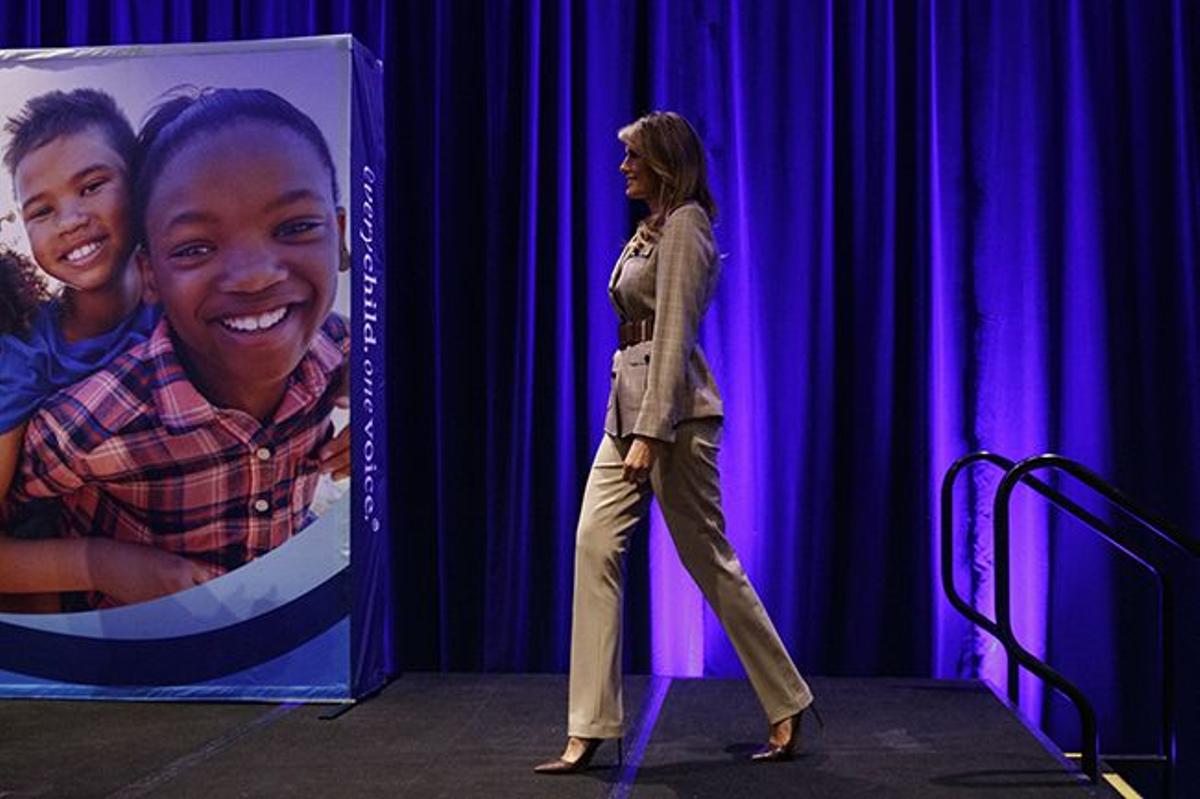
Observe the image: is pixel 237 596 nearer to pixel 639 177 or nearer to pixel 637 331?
pixel 637 331

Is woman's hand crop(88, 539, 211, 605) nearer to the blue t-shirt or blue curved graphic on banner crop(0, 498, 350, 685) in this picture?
blue curved graphic on banner crop(0, 498, 350, 685)

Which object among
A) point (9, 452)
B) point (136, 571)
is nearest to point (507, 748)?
point (136, 571)

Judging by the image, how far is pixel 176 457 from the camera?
497 centimetres

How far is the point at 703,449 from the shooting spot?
12.8 ft

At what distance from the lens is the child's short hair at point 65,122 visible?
5000mm

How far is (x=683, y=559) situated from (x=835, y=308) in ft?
7.07

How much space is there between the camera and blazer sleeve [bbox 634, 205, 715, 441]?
12.3ft

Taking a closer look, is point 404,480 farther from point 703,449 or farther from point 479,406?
point 703,449

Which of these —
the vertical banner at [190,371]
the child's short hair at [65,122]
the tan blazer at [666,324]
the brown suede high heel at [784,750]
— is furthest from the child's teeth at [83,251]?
the brown suede high heel at [784,750]

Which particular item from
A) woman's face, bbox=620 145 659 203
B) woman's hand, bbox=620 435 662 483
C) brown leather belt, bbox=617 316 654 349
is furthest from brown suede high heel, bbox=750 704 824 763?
woman's face, bbox=620 145 659 203

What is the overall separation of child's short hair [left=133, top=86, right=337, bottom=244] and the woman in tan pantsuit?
1.44 m

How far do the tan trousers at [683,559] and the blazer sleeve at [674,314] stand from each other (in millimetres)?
125

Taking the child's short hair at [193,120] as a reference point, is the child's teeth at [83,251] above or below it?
below

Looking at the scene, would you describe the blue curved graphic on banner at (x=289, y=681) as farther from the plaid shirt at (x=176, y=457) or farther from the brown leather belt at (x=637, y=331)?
the brown leather belt at (x=637, y=331)
